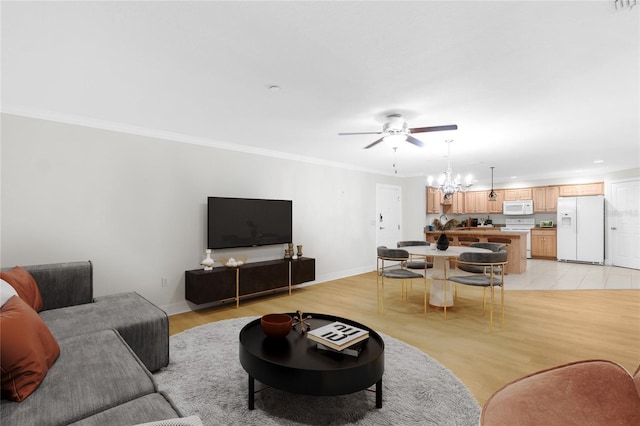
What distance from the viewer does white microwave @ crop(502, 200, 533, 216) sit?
30.5 feet

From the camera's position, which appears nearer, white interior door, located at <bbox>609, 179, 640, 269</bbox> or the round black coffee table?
the round black coffee table

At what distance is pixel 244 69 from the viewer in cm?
242

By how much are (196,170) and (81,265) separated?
1.88m

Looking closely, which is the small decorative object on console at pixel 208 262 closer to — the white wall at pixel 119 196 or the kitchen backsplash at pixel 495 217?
the white wall at pixel 119 196

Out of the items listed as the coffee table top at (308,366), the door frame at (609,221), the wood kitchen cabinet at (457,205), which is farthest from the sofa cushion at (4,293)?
the door frame at (609,221)

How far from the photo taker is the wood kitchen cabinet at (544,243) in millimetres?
8750

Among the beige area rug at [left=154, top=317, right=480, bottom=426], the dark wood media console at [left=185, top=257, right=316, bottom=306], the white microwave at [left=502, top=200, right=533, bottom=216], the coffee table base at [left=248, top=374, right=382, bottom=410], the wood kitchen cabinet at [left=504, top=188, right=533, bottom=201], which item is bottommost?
the beige area rug at [left=154, top=317, right=480, bottom=426]

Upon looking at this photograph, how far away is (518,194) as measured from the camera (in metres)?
9.59

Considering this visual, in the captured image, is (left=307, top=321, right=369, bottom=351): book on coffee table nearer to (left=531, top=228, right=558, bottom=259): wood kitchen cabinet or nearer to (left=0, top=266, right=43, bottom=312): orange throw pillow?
(left=0, top=266, right=43, bottom=312): orange throw pillow

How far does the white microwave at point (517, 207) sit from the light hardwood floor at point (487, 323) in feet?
14.0

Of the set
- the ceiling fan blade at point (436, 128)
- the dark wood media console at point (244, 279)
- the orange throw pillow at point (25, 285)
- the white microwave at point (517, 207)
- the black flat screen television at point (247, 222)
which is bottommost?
the dark wood media console at point (244, 279)

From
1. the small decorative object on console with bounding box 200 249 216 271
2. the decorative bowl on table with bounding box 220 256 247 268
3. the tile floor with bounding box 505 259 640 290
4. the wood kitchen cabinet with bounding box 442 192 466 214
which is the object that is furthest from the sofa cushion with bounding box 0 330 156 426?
the wood kitchen cabinet with bounding box 442 192 466 214

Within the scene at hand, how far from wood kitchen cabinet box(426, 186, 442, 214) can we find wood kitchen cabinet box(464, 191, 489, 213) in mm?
1304

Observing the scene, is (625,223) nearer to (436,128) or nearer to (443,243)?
(443,243)
